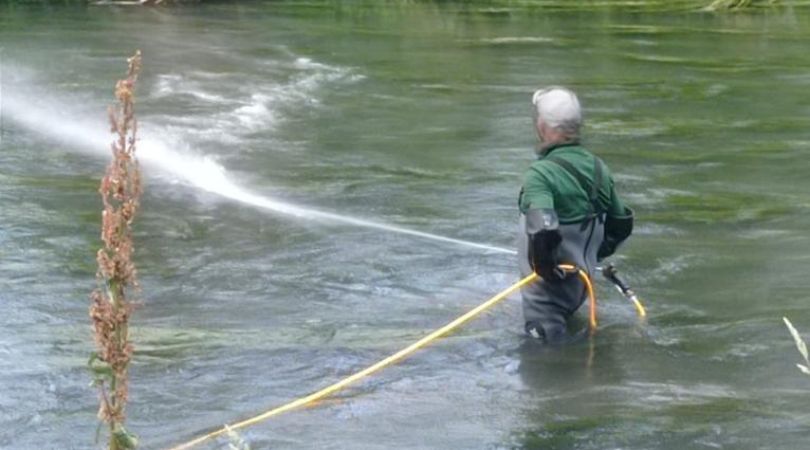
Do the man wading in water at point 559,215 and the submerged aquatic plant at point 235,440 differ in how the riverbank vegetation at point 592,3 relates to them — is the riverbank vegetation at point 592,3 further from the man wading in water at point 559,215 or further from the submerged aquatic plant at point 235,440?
the submerged aquatic plant at point 235,440

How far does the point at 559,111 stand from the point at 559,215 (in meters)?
0.52

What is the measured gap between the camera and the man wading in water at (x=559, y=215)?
25.0ft

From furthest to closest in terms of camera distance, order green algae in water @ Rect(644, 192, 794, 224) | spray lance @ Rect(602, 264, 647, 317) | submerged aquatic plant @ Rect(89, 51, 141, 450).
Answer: green algae in water @ Rect(644, 192, 794, 224)
spray lance @ Rect(602, 264, 647, 317)
submerged aquatic plant @ Rect(89, 51, 141, 450)

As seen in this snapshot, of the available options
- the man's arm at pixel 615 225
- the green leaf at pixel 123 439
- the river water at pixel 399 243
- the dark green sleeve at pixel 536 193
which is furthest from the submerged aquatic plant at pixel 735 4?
the green leaf at pixel 123 439

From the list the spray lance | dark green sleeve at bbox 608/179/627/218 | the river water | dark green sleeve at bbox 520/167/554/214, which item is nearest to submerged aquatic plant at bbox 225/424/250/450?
the river water

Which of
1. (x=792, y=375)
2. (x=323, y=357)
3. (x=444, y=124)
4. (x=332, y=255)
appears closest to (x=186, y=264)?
(x=332, y=255)

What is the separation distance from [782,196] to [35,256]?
222 inches

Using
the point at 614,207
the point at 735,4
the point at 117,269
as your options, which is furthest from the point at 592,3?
the point at 117,269

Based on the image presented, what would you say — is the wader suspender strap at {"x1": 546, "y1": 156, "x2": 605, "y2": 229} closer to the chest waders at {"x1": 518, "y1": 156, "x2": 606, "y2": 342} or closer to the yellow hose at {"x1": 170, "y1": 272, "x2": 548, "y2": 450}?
the chest waders at {"x1": 518, "y1": 156, "x2": 606, "y2": 342}

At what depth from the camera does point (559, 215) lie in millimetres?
7891

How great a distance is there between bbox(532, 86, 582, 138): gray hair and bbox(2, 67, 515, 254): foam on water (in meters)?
2.66

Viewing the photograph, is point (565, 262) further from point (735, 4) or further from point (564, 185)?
point (735, 4)

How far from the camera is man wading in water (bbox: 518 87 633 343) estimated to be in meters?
7.63

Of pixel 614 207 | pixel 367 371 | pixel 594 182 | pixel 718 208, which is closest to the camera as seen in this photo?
pixel 367 371
